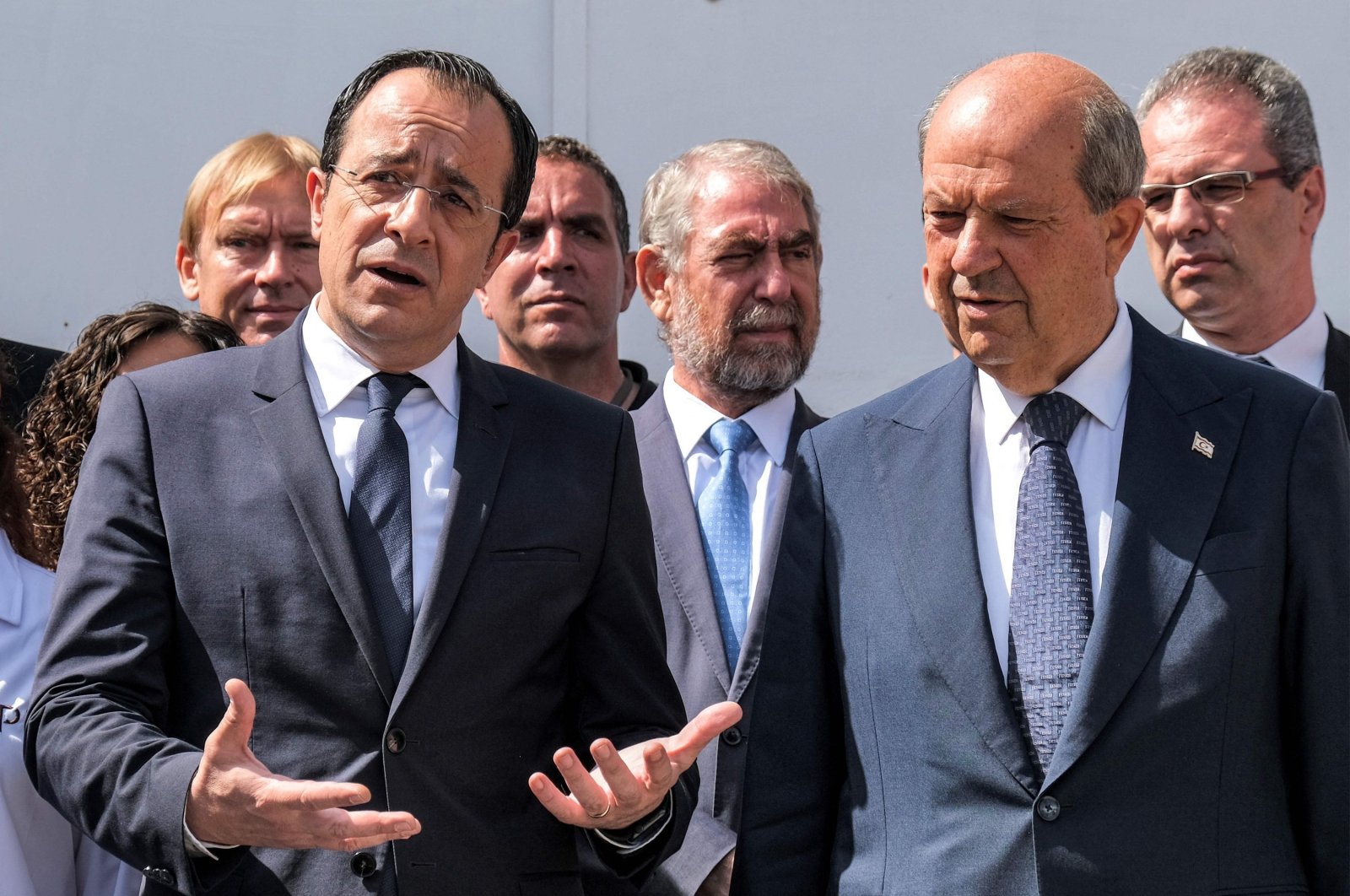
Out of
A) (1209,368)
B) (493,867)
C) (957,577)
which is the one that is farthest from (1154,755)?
(493,867)

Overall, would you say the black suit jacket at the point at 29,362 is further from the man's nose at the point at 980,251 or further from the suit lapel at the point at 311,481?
the man's nose at the point at 980,251

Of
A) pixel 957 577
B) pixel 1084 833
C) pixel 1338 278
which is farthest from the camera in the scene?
pixel 1338 278

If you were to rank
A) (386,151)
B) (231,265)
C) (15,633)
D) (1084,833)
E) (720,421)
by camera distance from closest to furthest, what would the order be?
(1084,833)
(386,151)
(15,633)
(720,421)
(231,265)

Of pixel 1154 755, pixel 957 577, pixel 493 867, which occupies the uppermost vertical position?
pixel 957 577

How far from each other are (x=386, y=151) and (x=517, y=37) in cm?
253

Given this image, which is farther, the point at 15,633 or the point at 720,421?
the point at 720,421

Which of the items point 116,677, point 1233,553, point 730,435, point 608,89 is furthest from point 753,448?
point 608,89

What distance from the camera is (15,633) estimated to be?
2.73m

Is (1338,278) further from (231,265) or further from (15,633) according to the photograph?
(15,633)

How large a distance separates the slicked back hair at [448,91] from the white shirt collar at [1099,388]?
2.82 feet

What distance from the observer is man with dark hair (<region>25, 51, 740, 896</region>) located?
2.16 meters

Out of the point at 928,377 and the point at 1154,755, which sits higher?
the point at 928,377

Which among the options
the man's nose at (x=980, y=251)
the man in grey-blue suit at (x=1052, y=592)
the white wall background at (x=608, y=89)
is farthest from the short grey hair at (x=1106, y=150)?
the white wall background at (x=608, y=89)

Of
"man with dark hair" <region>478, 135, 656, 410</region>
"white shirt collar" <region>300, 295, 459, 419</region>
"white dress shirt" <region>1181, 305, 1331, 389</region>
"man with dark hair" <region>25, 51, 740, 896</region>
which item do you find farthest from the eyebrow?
"white dress shirt" <region>1181, 305, 1331, 389</region>
